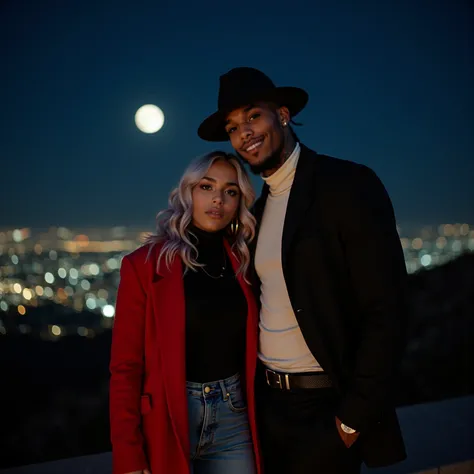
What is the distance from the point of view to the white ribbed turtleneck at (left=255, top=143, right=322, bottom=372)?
2.04 meters

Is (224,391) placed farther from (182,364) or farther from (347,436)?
(347,436)

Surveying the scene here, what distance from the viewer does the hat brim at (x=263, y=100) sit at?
91.1 inches

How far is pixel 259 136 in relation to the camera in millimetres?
2299

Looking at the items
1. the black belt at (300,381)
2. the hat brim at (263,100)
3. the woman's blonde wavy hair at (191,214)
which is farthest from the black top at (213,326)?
the hat brim at (263,100)

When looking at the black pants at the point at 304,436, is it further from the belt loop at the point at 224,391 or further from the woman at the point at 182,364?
the belt loop at the point at 224,391

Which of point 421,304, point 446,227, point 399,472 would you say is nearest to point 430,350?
point 421,304

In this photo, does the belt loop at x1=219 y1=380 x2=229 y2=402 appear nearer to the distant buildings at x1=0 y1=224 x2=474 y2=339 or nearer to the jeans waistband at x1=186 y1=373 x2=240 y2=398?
the jeans waistband at x1=186 y1=373 x2=240 y2=398

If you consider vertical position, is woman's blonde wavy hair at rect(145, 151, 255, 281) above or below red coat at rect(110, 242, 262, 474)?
above

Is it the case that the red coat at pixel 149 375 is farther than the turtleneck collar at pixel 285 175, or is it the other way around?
the turtleneck collar at pixel 285 175

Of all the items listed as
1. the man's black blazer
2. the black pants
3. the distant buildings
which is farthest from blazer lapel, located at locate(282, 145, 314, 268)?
the distant buildings

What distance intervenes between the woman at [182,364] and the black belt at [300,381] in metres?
0.17

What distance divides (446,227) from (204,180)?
8115 millimetres

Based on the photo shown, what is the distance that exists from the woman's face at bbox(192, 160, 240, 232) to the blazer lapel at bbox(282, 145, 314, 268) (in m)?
0.42

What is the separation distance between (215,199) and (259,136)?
1.33 ft
